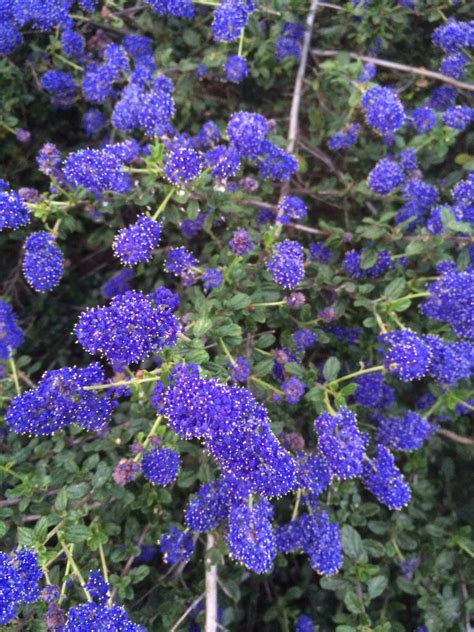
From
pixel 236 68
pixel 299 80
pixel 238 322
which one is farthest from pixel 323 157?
pixel 238 322

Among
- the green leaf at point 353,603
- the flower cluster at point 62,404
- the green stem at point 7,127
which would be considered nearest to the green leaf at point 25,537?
the flower cluster at point 62,404

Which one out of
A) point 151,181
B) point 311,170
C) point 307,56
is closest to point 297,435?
point 151,181

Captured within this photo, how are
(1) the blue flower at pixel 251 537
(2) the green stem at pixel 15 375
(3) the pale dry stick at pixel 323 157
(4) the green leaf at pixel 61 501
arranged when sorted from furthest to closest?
1. (3) the pale dry stick at pixel 323 157
2. (2) the green stem at pixel 15 375
3. (4) the green leaf at pixel 61 501
4. (1) the blue flower at pixel 251 537

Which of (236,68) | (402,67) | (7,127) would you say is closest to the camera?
(236,68)

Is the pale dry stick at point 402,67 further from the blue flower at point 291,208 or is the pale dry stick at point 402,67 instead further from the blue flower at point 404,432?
the blue flower at point 404,432

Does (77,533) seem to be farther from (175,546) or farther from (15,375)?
(15,375)

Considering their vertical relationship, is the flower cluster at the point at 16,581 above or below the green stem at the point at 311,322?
below

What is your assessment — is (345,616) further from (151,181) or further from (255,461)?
(151,181)
